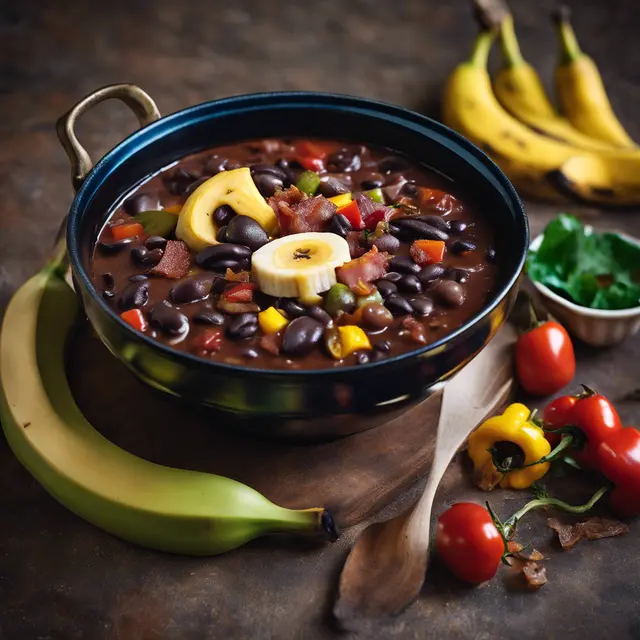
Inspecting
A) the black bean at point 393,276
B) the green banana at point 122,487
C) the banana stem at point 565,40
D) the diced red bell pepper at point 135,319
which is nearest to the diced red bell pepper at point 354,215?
the black bean at point 393,276

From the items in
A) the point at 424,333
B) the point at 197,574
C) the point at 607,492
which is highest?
the point at 424,333

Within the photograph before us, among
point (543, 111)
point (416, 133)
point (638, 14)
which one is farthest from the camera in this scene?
point (638, 14)

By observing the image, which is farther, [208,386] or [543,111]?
[543,111]

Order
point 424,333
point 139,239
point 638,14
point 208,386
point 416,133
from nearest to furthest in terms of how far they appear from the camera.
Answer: point 208,386 < point 424,333 < point 139,239 < point 416,133 < point 638,14

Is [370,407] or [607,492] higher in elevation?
[370,407]

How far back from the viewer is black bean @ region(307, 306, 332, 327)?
11.5ft

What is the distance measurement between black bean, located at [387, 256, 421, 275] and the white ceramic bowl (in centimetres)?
102

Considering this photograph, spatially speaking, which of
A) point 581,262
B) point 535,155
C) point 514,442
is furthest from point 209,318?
point 535,155

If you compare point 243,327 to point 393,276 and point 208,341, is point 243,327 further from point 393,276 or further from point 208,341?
point 393,276

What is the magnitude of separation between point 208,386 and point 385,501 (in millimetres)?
912

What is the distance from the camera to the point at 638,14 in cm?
666

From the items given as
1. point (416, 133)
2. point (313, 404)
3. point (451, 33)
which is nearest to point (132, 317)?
point (313, 404)

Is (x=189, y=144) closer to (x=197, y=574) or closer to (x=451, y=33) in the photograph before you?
(x=197, y=574)

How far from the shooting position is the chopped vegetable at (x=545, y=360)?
13.3ft
